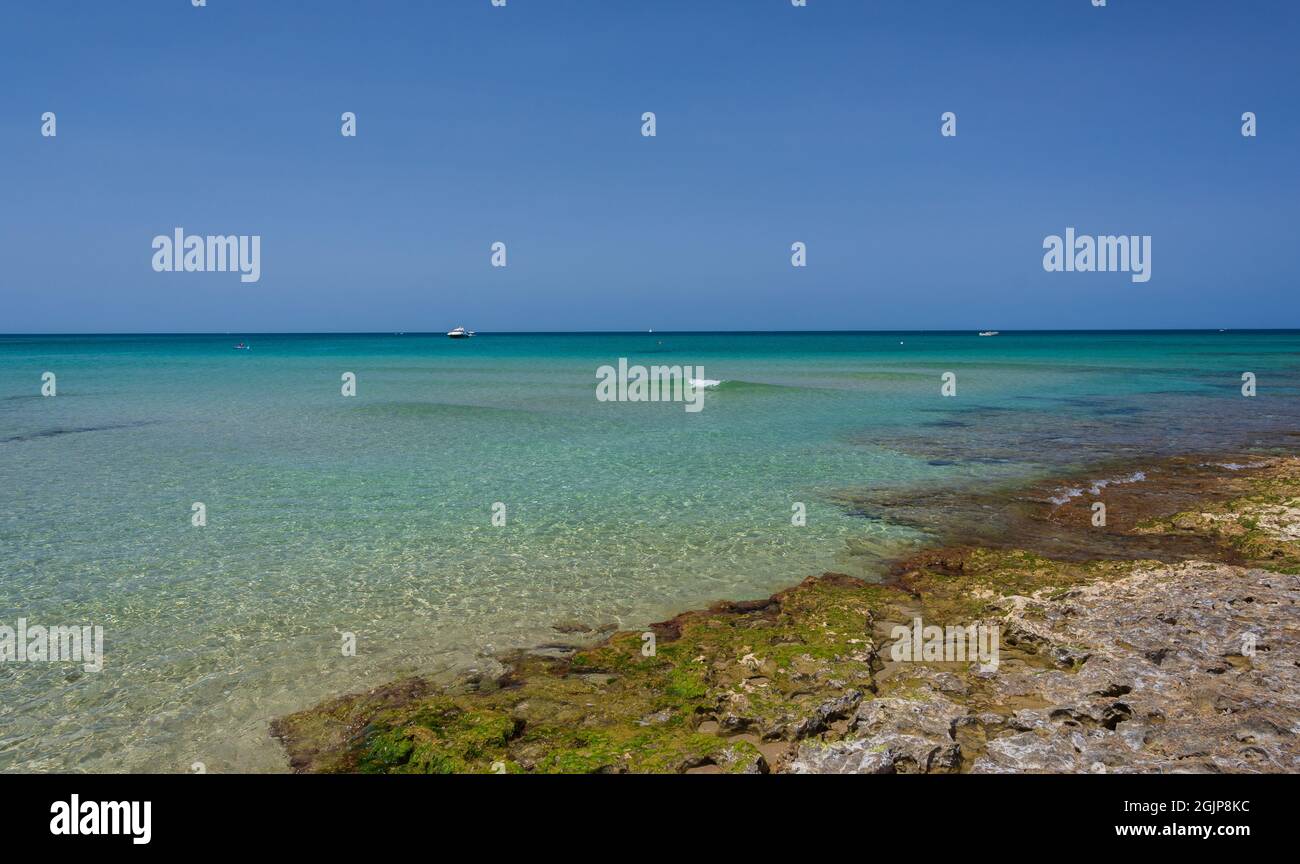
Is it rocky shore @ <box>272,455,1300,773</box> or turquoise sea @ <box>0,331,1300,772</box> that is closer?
rocky shore @ <box>272,455,1300,773</box>

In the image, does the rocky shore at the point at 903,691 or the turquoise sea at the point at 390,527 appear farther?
the turquoise sea at the point at 390,527

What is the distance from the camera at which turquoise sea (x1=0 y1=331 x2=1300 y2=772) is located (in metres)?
7.67

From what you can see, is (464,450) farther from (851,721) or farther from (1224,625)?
(1224,625)

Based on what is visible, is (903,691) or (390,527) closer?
(903,691)

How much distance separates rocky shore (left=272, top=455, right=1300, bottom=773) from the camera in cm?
556

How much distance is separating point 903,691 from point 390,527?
10.5m

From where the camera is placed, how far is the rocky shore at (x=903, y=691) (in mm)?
5559

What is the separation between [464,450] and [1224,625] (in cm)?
1964

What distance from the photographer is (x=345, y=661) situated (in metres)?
8.24

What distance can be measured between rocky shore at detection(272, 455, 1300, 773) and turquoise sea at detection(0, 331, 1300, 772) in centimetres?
96

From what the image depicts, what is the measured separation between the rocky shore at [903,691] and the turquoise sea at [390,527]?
3.16ft

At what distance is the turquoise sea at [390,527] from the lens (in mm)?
7672

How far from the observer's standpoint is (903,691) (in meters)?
6.64
